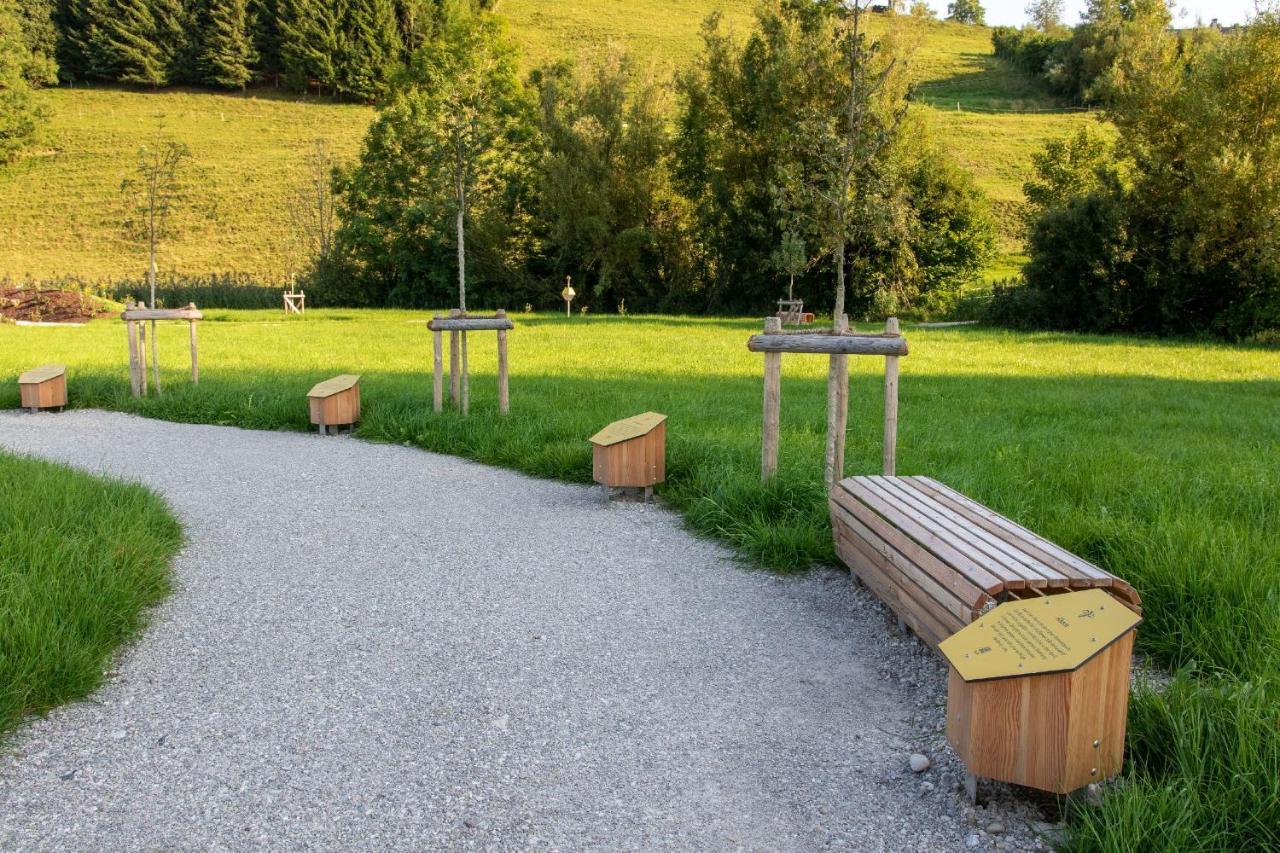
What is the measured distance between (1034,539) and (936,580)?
→ 0.55 meters

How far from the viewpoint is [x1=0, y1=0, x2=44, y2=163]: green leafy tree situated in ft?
168

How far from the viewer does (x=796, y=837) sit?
2.92 m

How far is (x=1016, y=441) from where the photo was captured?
8.38m

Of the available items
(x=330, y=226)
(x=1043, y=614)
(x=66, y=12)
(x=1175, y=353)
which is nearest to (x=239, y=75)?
(x=66, y=12)

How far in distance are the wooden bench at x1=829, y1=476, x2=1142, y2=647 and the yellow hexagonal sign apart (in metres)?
0.27

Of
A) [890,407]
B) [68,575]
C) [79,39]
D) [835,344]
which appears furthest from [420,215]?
[79,39]

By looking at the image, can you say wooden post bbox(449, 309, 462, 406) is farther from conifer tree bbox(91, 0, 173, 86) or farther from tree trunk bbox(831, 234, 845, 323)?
conifer tree bbox(91, 0, 173, 86)

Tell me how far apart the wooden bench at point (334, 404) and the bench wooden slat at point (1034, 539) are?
6.70 m

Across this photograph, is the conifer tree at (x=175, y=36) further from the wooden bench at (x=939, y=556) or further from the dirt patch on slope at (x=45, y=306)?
the wooden bench at (x=939, y=556)

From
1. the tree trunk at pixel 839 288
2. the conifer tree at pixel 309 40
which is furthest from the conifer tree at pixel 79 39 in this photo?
the tree trunk at pixel 839 288

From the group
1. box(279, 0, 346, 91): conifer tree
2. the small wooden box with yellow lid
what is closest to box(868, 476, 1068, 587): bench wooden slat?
the small wooden box with yellow lid

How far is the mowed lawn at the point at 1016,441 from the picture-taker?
305 centimetres

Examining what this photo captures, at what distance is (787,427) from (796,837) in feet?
21.3

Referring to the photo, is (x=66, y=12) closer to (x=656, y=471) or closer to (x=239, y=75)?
(x=239, y=75)
